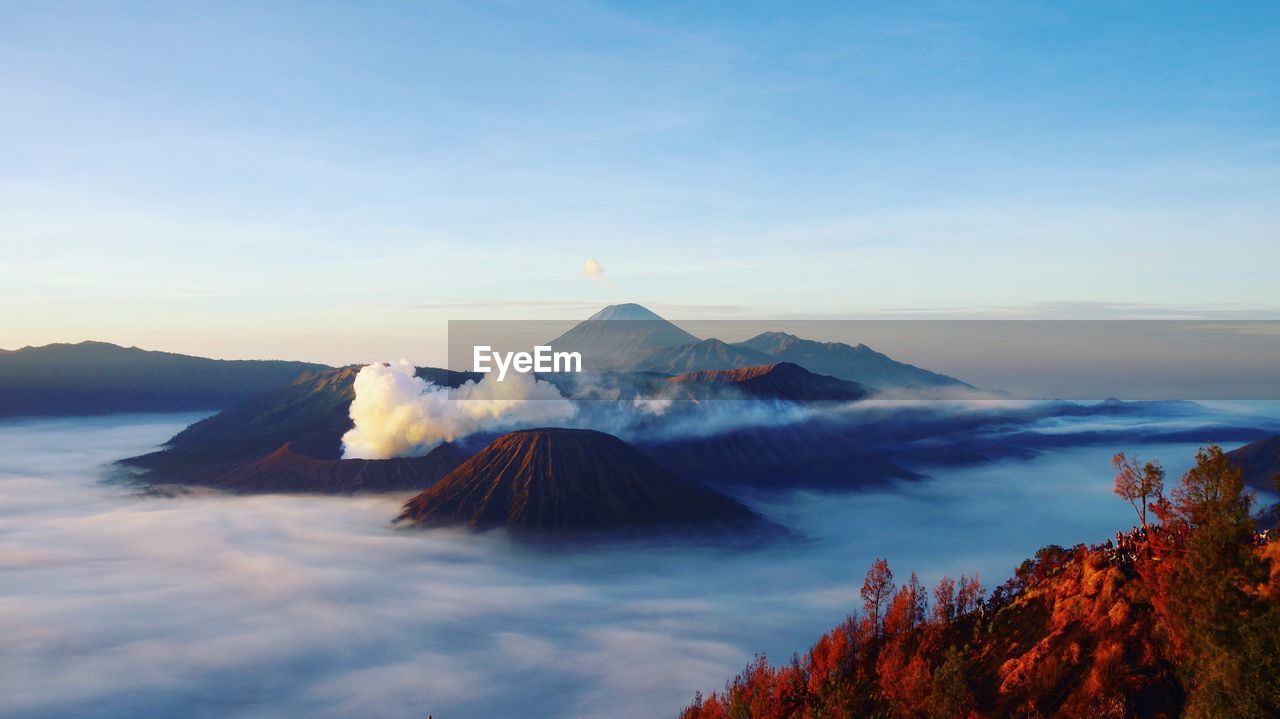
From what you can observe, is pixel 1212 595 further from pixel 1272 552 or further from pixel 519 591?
pixel 519 591

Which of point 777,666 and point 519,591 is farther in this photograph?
point 519,591

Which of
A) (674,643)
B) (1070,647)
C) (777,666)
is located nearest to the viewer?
(1070,647)

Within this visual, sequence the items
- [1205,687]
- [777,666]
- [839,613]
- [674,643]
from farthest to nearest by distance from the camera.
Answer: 1. [839,613]
2. [674,643]
3. [777,666]
4. [1205,687]

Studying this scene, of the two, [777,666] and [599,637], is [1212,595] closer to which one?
[777,666]

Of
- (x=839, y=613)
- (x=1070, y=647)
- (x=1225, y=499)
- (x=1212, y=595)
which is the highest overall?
(x=1225, y=499)

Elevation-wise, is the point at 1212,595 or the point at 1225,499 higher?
the point at 1225,499

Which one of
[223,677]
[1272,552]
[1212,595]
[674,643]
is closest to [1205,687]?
[1212,595]
